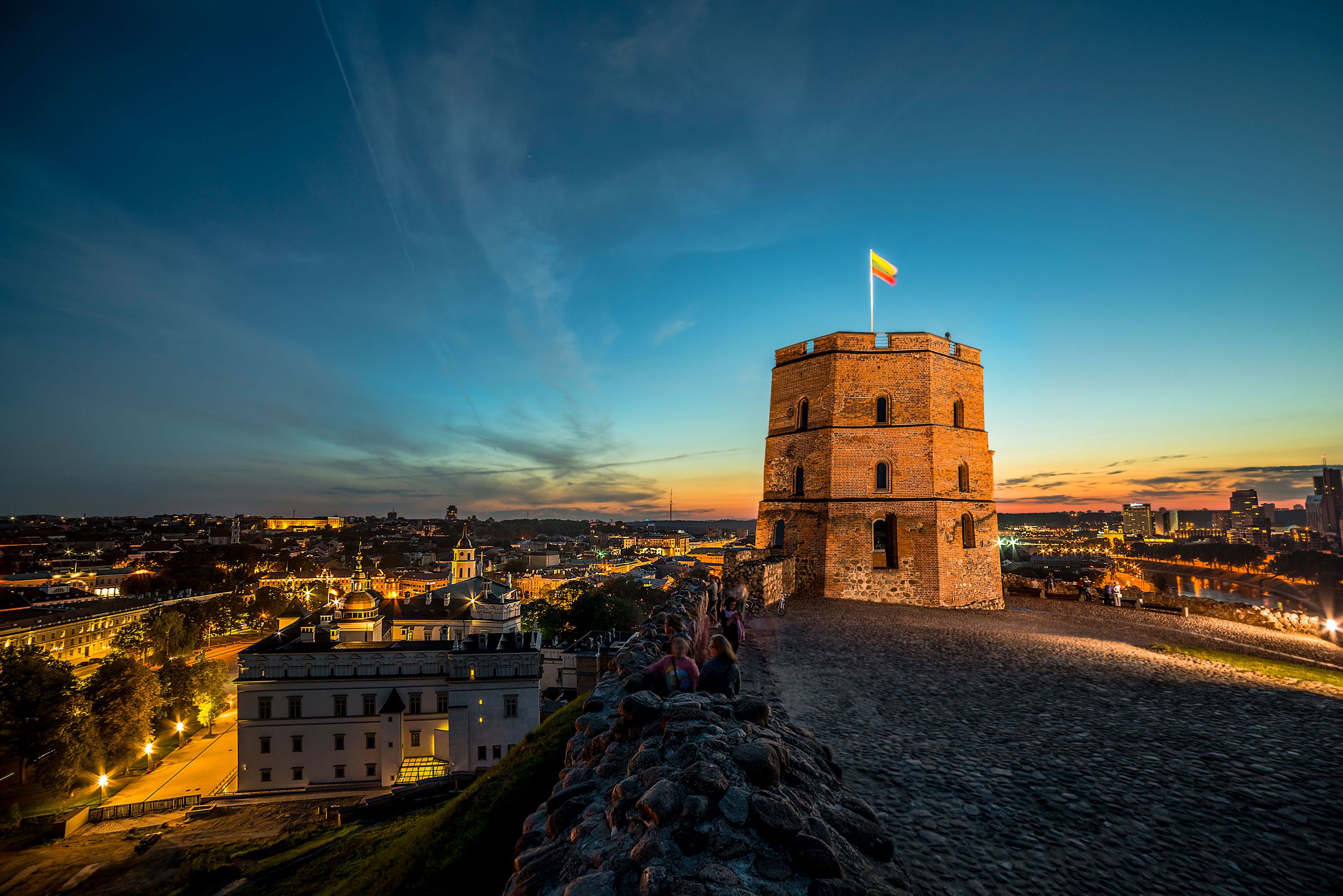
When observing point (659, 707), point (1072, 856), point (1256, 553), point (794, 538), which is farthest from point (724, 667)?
point (1256, 553)

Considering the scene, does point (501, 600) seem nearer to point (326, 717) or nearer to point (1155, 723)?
point (326, 717)

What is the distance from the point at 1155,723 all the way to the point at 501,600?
52312 millimetres

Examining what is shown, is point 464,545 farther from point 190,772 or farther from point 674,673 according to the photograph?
point 674,673

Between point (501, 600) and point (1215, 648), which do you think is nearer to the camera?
point (1215, 648)

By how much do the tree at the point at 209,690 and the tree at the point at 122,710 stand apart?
4.67 metres

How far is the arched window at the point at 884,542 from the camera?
70.6 feet

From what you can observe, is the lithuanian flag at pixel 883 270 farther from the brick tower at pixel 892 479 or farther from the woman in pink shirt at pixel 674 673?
the woman in pink shirt at pixel 674 673

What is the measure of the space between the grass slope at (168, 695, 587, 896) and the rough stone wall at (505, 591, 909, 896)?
277 cm

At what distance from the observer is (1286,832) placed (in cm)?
470

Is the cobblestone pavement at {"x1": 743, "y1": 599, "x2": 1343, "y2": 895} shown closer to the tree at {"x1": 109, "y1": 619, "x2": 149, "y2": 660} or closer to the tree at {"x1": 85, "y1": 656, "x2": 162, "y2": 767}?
the tree at {"x1": 85, "y1": 656, "x2": 162, "y2": 767}

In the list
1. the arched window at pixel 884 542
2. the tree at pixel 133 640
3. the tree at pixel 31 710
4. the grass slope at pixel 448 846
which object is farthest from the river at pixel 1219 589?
the tree at pixel 133 640

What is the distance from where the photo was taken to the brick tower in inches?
834

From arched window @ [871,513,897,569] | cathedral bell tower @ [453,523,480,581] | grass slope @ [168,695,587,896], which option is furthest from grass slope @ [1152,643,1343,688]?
cathedral bell tower @ [453,523,480,581]

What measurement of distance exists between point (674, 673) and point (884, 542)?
18114 mm
